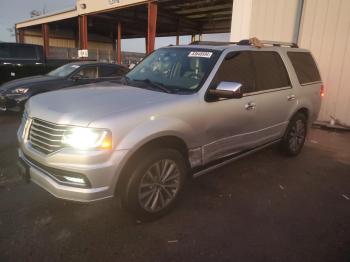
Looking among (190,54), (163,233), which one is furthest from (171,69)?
(163,233)

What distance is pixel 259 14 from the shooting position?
331 inches

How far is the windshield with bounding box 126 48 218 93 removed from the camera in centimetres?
354

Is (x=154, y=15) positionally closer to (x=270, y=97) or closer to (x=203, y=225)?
(x=270, y=97)

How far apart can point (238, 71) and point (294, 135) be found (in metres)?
2.06

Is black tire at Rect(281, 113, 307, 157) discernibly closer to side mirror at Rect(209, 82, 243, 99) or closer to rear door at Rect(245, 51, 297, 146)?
rear door at Rect(245, 51, 297, 146)

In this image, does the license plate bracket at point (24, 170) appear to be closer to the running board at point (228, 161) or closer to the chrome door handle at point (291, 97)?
the running board at point (228, 161)

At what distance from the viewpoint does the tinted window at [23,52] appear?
1148cm

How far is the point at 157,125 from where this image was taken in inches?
113

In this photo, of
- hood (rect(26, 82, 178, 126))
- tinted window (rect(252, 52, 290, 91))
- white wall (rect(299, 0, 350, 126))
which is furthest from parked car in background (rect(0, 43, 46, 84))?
tinted window (rect(252, 52, 290, 91))

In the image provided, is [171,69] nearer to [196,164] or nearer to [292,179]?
[196,164]

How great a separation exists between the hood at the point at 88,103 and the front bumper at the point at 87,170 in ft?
0.98

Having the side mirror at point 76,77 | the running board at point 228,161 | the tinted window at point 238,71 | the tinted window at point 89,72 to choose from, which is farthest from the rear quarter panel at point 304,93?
the tinted window at point 89,72

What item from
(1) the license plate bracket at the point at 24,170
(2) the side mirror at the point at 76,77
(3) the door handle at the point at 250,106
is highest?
(3) the door handle at the point at 250,106

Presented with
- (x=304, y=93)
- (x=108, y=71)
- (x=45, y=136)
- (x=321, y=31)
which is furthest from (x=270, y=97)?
(x=108, y=71)
